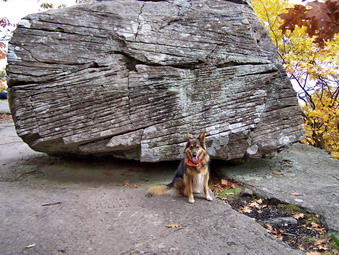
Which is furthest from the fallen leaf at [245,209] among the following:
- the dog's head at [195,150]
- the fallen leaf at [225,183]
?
the dog's head at [195,150]

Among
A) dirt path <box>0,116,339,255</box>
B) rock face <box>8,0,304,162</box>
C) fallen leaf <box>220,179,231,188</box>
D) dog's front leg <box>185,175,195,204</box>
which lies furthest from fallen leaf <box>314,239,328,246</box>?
rock face <box>8,0,304,162</box>

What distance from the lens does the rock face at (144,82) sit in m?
4.62

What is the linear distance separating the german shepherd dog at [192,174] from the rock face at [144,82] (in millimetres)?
670

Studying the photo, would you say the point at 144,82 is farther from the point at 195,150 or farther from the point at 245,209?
the point at 245,209

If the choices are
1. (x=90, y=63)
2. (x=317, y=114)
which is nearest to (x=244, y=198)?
(x=90, y=63)

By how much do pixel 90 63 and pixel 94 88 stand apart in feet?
1.55

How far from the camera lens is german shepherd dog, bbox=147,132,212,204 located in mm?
4166

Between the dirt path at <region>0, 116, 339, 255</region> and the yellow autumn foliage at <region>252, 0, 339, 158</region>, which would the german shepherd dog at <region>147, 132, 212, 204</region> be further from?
the yellow autumn foliage at <region>252, 0, 339, 158</region>

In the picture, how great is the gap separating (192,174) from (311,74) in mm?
5689

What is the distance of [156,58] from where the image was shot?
486 centimetres

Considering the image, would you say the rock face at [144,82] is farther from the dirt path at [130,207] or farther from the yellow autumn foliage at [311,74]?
the yellow autumn foliage at [311,74]

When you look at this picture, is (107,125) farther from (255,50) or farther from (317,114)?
(317,114)

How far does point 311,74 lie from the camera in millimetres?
7691

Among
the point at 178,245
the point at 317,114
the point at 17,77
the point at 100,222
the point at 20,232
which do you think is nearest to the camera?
the point at 178,245
